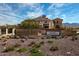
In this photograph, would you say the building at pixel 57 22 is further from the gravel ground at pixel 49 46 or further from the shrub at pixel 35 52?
the shrub at pixel 35 52

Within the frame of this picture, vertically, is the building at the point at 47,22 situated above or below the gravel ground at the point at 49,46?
above

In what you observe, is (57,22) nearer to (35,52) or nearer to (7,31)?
(35,52)

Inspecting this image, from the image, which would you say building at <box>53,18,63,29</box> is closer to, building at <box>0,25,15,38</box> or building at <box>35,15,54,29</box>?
building at <box>35,15,54,29</box>

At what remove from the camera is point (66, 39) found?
164 centimetres

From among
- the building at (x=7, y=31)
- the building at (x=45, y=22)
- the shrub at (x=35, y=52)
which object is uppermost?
the building at (x=45, y=22)

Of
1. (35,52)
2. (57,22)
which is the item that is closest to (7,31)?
(35,52)

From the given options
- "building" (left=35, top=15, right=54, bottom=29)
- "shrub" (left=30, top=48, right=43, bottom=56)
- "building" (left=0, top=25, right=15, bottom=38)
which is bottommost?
"shrub" (left=30, top=48, right=43, bottom=56)

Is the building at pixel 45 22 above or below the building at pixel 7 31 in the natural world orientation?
above

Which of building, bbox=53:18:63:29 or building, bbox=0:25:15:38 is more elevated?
building, bbox=53:18:63:29

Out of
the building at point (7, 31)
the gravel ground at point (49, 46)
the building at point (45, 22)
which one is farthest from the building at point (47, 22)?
the building at point (7, 31)

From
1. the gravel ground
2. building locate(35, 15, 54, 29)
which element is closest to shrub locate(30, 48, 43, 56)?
the gravel ground

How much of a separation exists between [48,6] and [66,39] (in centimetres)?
34

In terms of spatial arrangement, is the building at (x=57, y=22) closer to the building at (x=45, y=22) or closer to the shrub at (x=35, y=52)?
the building at (x=45, y=22)

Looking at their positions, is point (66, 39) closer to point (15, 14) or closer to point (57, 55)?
point (57, 55)
